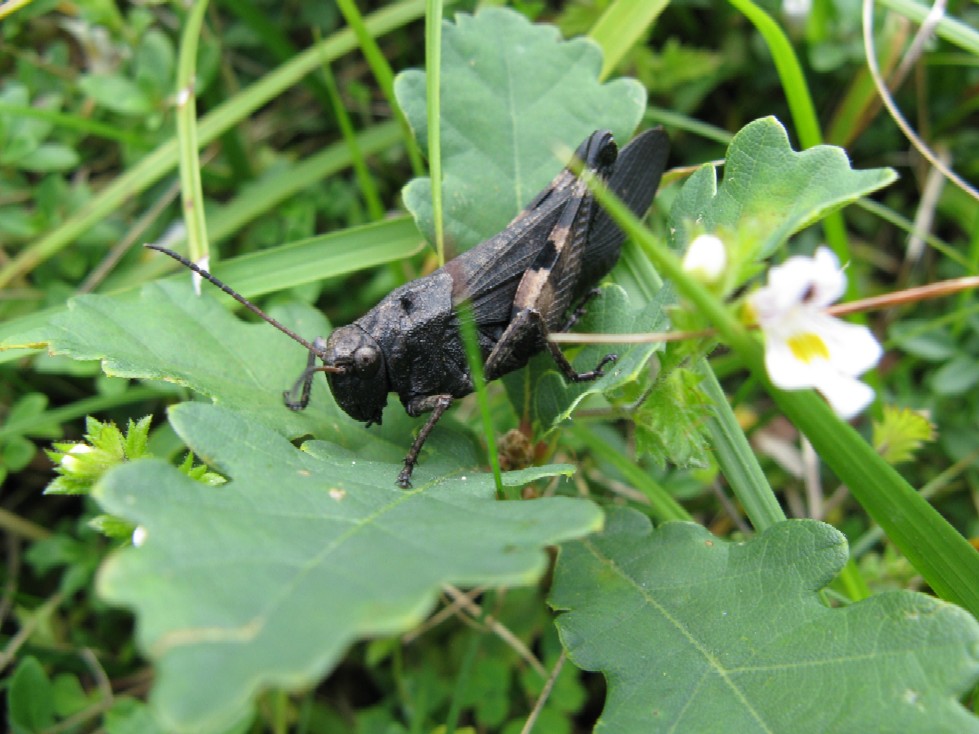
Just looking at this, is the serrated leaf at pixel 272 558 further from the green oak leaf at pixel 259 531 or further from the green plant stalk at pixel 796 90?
the green plant stalk at pixel 796 90

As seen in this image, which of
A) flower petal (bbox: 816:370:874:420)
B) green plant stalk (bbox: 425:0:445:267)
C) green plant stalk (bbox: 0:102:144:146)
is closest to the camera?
flower petal (bbox: 816:370:874:420)

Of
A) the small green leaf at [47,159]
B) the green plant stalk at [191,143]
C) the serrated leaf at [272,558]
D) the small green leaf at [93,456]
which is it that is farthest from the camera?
the small green leaf at [47,159]

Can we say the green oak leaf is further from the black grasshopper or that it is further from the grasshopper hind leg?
the grasshopper hind leg

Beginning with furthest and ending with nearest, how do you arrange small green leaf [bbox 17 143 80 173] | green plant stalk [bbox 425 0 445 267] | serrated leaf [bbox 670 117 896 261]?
1. small green leaf [bbox 17 143 80 173]
2. green plant stalk [bbox 425 0 445 267]
3. serrated leaf [bbox 670 117 896 261]

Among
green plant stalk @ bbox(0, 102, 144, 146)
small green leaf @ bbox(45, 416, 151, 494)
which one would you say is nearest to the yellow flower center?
small green leaf @ bbox(45, 416, 151, 494)

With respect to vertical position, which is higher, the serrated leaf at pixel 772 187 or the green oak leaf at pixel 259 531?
the serrated leaf at pixel 772 187

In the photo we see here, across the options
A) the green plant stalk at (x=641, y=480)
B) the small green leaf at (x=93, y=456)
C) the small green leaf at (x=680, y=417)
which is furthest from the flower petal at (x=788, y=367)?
the small green leaf at (x=93, y=456)

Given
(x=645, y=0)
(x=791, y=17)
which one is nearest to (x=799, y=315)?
(x=645, y=0)
